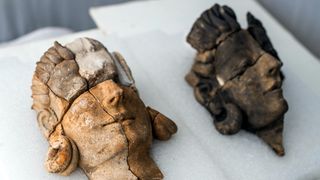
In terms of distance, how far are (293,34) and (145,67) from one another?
663 mm

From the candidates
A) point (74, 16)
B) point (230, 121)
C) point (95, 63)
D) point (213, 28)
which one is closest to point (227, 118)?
point (230, 121)

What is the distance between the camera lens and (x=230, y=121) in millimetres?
1312

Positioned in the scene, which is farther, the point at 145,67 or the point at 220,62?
the point at 145,67

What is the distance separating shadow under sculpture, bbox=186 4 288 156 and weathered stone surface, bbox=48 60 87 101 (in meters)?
0.38

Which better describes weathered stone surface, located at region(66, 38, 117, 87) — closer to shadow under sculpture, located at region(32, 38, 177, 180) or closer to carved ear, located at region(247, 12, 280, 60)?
shadow under sculpture, located at region(32, 38, 177, 180)

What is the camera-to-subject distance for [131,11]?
1734 millimetres

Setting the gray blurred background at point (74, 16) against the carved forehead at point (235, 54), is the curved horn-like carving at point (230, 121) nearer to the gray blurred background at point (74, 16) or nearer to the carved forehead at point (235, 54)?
the carved forehead at point (235, 54)

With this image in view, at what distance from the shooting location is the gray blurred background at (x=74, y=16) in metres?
1.81

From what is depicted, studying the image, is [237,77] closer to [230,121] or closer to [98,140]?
[230,121]

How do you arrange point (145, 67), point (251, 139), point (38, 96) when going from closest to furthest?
point (38, 96) → point (251, 139) → point (145, 67)

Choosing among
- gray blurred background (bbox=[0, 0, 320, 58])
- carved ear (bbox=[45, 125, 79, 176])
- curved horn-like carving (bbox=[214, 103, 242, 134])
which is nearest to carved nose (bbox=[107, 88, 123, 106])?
carved ear (bbox=[45, 125, 79, 176])

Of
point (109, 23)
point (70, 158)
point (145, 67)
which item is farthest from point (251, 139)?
point (109, 23)

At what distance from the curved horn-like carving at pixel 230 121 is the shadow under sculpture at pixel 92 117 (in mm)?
161

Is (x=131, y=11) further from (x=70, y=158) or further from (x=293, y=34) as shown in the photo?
(x=70, y=158)
